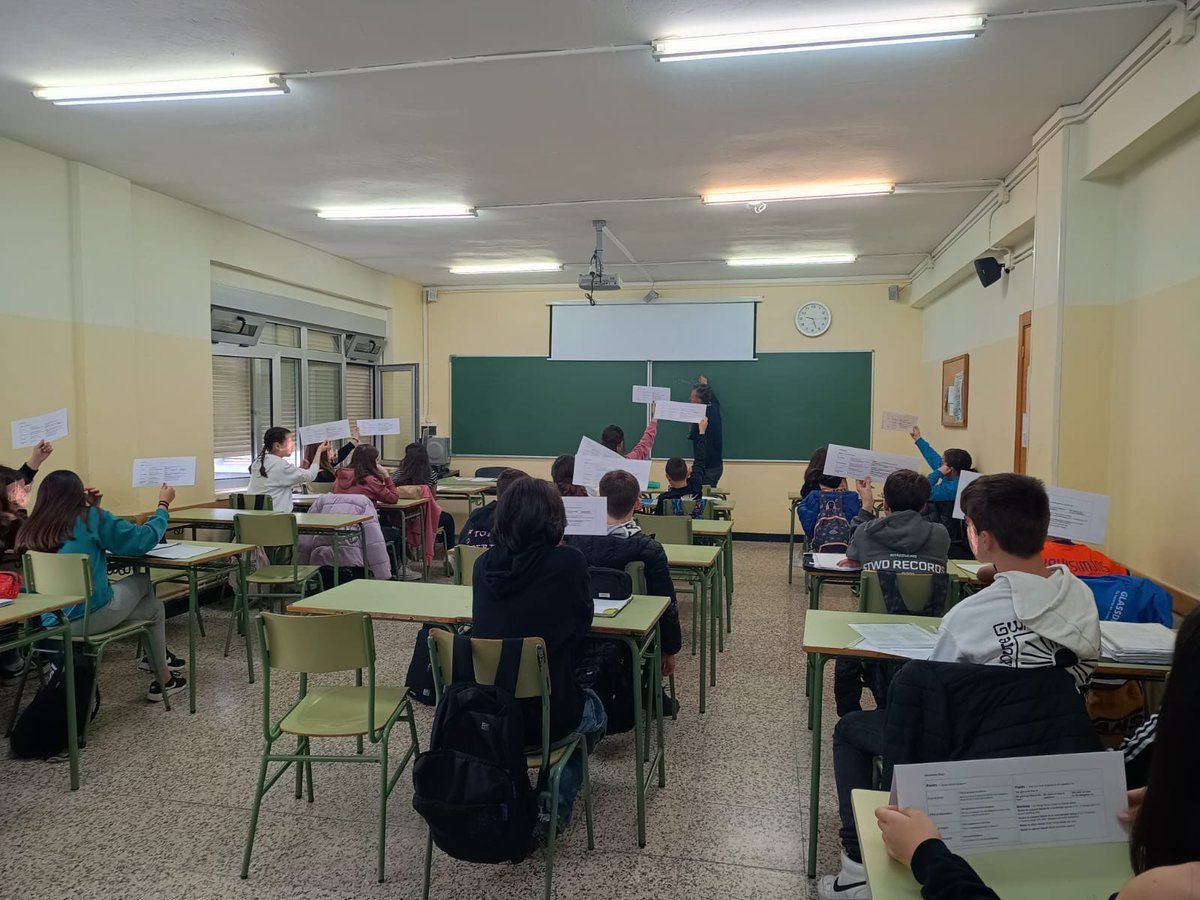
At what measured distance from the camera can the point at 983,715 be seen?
1.56 m

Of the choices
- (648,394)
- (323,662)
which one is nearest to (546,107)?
(648,394)

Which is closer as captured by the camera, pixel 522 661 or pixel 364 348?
pixel 522 661

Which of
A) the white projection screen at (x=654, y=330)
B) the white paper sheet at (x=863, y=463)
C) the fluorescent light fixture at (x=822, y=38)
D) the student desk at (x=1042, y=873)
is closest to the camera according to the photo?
→ the student desk at (x=1042, y=873)

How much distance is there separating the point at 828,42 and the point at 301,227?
16.2ft

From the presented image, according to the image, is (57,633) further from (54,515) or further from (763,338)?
(763,338)

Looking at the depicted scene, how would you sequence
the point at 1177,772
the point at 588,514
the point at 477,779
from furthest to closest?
the point at 588,514
the point at 477,779
the point at 1177,772

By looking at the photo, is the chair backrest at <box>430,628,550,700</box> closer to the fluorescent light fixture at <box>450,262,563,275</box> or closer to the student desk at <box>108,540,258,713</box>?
the student desk at <box>108,540,258,713</box>

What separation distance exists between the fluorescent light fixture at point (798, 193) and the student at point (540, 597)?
12.1 feet

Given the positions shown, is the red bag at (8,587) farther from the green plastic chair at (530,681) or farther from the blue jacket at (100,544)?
the green plastic chair at (530,681)

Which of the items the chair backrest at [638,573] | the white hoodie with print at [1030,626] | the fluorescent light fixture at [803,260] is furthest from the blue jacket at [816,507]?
the white hoodie with print at [1030,626]

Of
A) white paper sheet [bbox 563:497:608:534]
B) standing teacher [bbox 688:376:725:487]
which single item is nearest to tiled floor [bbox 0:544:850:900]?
white paper sheet [bbox 563:497:608:534]

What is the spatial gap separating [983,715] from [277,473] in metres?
5.23

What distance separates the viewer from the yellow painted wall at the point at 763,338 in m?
8.45

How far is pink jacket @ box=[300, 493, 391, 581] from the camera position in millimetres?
5312
